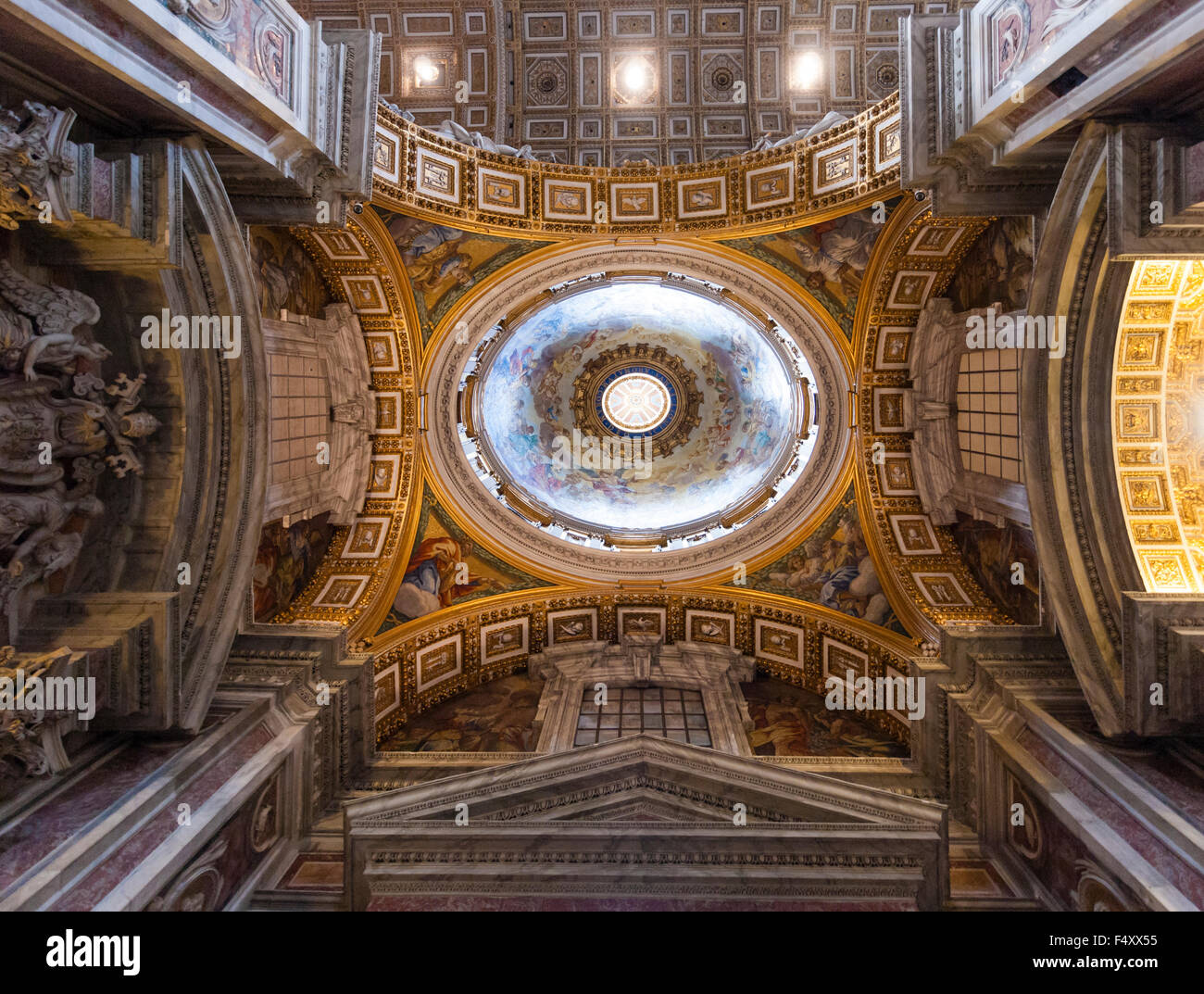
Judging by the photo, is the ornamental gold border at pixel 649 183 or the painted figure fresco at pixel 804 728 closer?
the ornamental gold border at pixel 649 183

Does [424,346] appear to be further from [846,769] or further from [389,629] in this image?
[846,769]

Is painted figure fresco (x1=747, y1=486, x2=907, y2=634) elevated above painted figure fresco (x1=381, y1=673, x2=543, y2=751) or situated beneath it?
elevated above

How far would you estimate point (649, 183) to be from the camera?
12.5 metres

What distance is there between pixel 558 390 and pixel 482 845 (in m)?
12.1

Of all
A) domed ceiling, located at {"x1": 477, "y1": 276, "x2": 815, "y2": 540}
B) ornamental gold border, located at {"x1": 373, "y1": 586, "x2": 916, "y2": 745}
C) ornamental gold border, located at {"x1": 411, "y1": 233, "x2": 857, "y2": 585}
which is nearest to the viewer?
ornamental gold border, located at {"x1": 373, "y1": 586, "x2": 916, "y2": 745}

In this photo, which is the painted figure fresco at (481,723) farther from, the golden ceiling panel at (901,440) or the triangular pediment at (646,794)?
the golden ceiling panel at (901,440)

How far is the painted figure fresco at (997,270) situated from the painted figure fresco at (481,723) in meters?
10.6

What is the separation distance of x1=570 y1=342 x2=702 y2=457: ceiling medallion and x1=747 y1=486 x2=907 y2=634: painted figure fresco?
5.31m

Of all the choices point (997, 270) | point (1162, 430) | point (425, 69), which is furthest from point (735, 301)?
point (425, 69)

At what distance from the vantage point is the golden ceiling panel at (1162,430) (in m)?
8.29

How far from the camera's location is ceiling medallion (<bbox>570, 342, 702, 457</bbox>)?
18.0 meters

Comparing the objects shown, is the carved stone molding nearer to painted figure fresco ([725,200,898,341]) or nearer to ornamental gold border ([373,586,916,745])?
ornamental gold border ([373,586,916,745])

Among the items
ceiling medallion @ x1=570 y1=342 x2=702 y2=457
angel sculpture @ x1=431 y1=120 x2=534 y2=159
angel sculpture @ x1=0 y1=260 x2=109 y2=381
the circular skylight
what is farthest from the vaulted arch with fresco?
the circular skylight

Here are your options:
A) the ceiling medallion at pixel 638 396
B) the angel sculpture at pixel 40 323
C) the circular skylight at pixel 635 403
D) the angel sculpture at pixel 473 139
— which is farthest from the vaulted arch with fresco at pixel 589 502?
the circular skylight at pixel 635 403
